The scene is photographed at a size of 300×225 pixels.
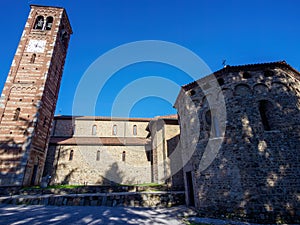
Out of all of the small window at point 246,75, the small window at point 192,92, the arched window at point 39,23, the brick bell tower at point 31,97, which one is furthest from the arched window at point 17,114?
the small window at point 246,75

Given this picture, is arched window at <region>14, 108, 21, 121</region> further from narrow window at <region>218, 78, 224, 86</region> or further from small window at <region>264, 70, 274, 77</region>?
small window at <region>264, 70, 274, 77</region>

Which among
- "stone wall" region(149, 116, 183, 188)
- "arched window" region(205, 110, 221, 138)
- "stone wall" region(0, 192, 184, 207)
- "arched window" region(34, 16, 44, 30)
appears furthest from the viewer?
"arched window" region(34, 16, 44, 30)

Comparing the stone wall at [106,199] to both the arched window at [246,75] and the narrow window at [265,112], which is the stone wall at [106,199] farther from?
the arched window at [246,75]

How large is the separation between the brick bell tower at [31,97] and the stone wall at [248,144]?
43.2 ft

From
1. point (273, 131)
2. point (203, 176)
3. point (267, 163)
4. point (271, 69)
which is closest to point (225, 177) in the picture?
point (203, 176)

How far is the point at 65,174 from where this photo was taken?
722 inches

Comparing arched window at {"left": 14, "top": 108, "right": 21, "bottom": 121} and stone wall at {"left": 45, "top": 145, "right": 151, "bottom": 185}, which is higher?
arched window at {"left": 14, "top": 108, "right": 21, "bottom": 121}

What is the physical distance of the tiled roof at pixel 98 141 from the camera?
65.6ft

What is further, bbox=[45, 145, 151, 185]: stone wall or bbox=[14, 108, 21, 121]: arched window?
bbox=[45, 145, 151, 185]: stone wall

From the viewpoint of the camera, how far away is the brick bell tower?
13.1 m

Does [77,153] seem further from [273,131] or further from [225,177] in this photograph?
[273,131]

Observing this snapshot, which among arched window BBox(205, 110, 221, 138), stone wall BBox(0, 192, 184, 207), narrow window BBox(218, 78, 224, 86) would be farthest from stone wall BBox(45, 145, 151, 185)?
narrow window BBox(218, 78, 224, 86)

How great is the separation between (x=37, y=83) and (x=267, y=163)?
63.8ft

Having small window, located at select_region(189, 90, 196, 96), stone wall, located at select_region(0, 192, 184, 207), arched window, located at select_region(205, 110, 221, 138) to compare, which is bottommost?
stone wall, located at select_region(0, 192, 184, 207)
